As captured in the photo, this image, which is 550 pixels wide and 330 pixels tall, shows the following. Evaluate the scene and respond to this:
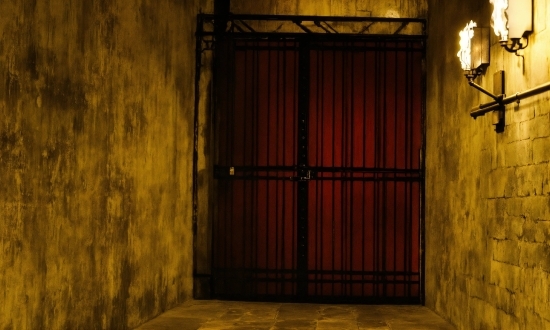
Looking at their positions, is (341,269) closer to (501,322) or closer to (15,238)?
(501,322)

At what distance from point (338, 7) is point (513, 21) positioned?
4438 mm

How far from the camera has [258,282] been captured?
8664 mm

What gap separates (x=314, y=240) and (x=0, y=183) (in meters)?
5.20

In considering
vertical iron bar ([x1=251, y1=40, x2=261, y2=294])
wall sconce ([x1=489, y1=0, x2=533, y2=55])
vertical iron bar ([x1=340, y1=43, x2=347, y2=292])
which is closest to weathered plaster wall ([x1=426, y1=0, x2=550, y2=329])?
wall sconce ([x1=489, y1=0, x2=533, y2=55])

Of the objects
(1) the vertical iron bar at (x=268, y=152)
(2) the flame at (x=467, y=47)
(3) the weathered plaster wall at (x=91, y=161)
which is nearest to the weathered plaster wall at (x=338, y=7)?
(1) the vertical iron bar at (x=268, y=152)

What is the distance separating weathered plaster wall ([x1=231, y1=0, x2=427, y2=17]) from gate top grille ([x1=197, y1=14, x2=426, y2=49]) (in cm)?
11

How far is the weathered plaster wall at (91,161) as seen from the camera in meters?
4.19

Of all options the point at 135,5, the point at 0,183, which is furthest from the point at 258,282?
the point at 0,183

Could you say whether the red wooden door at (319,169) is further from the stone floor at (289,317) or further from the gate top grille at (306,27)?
the stone floor at (289,317)

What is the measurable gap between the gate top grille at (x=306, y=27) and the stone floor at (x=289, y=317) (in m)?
3.23

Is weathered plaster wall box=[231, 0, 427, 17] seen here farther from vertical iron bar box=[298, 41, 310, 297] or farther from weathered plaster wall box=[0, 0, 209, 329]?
weathered plaster wall box=[0, 0, 209, 329]

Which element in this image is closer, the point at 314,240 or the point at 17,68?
the point at 17,68

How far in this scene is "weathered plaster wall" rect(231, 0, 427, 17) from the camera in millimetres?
8742

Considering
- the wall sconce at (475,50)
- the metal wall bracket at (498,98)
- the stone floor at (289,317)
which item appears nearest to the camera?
the metal wall bracket at (498,98)
